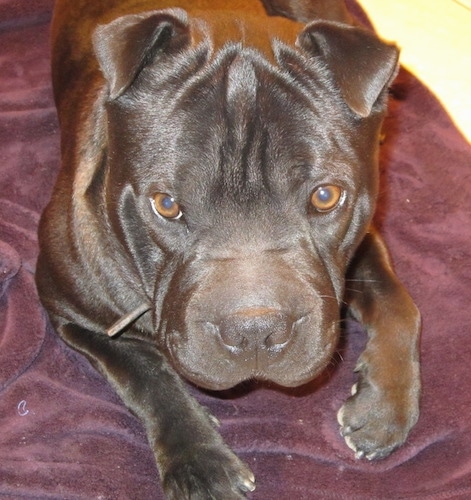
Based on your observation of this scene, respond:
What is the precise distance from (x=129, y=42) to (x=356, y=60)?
59 centimetres

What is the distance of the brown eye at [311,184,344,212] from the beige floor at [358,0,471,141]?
6.70ft

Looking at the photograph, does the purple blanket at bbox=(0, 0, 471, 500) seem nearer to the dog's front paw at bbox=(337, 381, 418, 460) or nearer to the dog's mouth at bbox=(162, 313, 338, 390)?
the dog's front paw at bbox=(337, 381, 418, 460)

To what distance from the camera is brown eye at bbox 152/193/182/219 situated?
93.7 inches

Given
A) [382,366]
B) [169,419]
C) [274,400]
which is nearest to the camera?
[169,419]

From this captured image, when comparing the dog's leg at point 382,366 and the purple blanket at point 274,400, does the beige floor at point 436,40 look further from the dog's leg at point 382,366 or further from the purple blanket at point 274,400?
the dog's leg at point 382,366

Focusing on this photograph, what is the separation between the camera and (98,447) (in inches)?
110

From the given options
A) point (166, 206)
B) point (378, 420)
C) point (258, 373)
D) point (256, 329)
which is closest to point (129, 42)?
point (166, 206)

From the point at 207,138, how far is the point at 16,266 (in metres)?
1.16

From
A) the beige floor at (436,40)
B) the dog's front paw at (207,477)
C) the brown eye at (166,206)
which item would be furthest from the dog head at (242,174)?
the beige floor at (436,40)

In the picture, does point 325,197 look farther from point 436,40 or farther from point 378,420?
point 436,40

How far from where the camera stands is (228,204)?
7.70 ft

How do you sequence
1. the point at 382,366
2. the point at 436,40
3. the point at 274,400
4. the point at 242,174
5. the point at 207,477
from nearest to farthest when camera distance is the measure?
the point at 242,174 → the point at 207,477 → the point at 382,366 → the point at 274,400 → the point at 436,40

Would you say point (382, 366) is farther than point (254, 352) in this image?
Yes

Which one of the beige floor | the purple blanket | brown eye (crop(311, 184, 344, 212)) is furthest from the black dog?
the beige floor
